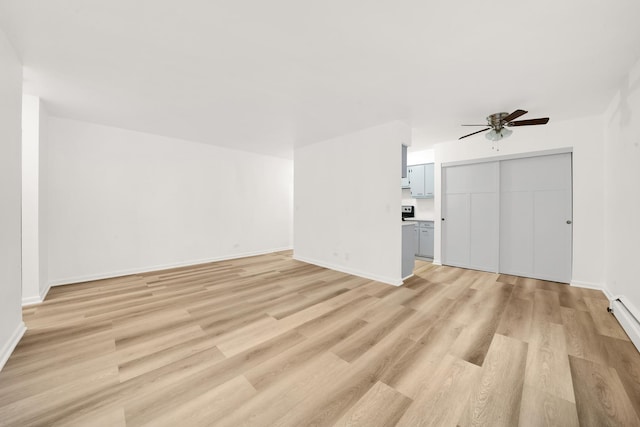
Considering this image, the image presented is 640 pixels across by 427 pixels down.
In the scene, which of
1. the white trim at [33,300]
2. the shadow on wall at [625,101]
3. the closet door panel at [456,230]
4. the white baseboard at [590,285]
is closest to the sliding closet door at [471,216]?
the closet door panel at [456,230]

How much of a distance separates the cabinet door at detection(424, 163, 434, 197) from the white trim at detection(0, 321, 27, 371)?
6.66 m

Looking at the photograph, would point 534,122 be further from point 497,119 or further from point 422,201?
point 422,201

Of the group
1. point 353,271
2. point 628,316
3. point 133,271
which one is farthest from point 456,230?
point 133,271

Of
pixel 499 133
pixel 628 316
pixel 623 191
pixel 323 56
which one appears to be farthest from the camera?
pixel 499 133

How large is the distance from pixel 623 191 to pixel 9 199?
6.42m

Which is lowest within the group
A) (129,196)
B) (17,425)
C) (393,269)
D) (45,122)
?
(17,425)

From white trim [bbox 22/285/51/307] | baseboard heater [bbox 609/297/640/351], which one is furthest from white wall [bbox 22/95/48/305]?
baseboard heater [bbox 609/297/640/351]

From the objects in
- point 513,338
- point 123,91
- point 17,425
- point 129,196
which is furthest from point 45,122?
point 513,338

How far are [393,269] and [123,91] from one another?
457cm

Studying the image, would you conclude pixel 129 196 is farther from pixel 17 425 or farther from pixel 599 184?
pixel 599 184

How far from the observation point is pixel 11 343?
6.69 ft

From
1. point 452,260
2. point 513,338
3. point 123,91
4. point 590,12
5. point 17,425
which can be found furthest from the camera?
point 452,260

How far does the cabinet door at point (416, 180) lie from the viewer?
232 inches

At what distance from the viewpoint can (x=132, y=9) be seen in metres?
1.74
